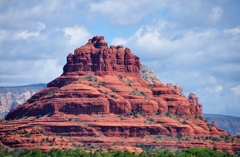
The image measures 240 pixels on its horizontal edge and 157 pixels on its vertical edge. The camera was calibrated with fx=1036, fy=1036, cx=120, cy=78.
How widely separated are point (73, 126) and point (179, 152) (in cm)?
2106

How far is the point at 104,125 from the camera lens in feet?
656

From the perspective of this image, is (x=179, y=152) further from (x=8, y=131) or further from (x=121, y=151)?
(x=8, y=131)

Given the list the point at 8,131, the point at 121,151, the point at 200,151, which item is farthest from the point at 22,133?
the point at 200,151

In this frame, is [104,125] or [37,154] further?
[104,125]

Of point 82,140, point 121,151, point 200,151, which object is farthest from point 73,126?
point 200,151

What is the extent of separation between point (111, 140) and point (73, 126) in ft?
25.4

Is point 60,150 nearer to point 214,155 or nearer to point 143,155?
point 143,155

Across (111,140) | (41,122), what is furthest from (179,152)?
(41,122)

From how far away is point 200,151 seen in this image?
184m

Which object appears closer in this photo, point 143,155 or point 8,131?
point 143,155

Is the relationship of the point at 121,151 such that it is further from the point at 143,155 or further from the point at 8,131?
the point at 8,131

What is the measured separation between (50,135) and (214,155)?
109ft

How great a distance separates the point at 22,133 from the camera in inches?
7584

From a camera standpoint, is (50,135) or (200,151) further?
(50,135)
